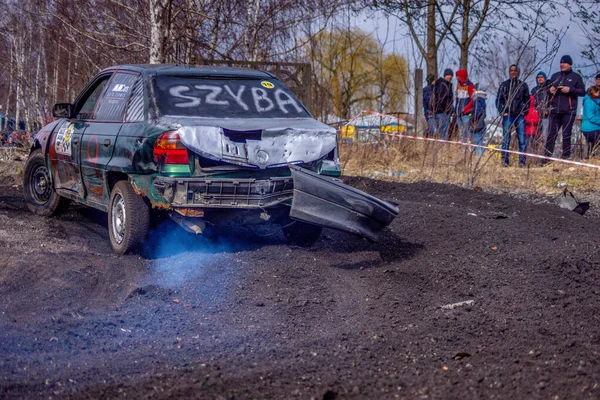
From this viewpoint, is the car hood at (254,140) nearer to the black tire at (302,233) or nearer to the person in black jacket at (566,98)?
the black tire at (302,233)

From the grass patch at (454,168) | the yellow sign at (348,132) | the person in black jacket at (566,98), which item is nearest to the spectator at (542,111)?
the grass patch at (454,168)

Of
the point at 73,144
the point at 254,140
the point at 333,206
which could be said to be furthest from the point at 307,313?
the point at 73,144

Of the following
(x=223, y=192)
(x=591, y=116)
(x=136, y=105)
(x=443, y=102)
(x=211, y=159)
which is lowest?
(x=223, y=192)

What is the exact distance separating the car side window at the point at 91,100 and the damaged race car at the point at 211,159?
0.70 ft

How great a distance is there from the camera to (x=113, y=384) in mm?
3633

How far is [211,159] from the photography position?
6.23 m

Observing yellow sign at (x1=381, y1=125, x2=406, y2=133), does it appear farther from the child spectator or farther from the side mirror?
the side mirror

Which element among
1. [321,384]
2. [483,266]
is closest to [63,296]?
[321,384]

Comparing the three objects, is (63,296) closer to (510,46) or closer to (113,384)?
(113,384)

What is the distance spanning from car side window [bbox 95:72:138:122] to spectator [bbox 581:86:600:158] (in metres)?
10.6

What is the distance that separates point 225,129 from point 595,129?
11.1m

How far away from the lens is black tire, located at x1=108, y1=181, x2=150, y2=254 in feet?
21.4

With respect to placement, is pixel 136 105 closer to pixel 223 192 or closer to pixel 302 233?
pixel 223 192

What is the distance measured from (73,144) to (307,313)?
3.89 m
